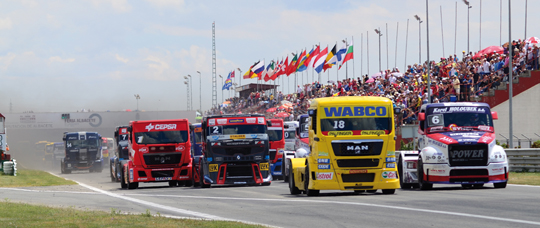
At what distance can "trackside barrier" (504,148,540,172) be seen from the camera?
87.1ft

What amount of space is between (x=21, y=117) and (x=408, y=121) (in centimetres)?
6058

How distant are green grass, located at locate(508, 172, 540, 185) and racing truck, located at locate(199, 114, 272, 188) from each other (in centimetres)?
831

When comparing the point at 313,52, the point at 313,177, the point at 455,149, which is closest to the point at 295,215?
the point at 313,177

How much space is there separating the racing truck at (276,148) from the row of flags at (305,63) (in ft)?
78.8

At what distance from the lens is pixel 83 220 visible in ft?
43.5

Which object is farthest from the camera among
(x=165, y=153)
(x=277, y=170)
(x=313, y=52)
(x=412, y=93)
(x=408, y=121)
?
(x=313, y=52)

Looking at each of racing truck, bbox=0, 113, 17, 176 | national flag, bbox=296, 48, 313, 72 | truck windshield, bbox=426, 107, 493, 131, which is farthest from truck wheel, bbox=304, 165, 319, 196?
national flag, bbox=296, 48, 313, 72

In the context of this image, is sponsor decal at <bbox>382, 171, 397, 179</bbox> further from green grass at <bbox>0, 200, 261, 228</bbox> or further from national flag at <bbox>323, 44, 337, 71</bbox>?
national flag at <bbox>323, 44, 337, 71</bbox>

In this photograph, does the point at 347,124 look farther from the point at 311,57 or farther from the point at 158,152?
the point at 311,57

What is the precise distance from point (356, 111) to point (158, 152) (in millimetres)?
11121

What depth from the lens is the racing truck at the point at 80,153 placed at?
2024 inches

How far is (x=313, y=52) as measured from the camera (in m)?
62.2

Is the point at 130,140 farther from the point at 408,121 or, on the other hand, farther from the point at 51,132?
the point at 51,132

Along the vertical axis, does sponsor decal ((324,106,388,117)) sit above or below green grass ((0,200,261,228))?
above
